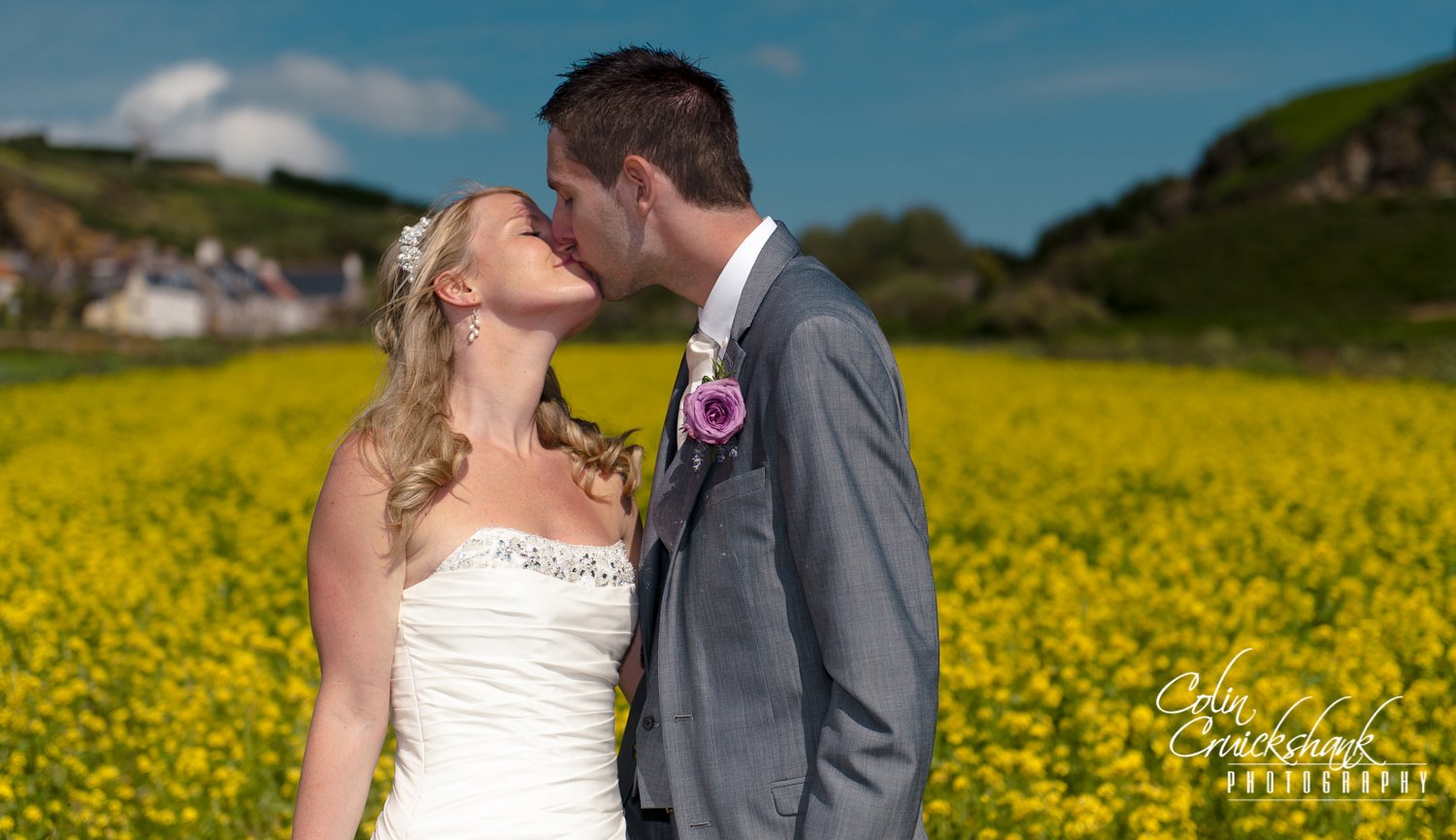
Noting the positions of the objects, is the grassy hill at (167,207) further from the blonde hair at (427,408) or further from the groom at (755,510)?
the groom at (755,510)

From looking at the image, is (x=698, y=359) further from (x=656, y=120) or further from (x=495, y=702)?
(x=495, y=702)

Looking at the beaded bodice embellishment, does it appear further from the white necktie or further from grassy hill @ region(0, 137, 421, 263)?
grassy hill @ region(0, 137, 421, 263)

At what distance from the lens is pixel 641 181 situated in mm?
2256

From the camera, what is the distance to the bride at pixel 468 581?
2549 mm

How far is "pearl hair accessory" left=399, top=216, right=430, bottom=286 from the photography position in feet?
9.33

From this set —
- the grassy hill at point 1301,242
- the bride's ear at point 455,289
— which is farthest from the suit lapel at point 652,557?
the grassy hill at point 1301,242

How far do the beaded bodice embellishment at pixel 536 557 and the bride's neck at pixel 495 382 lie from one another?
0.26 metres

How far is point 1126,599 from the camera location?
642 cm

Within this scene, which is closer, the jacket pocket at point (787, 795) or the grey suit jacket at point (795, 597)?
the grey suit jacket at point (795, 597)

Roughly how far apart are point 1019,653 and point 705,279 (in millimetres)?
3654

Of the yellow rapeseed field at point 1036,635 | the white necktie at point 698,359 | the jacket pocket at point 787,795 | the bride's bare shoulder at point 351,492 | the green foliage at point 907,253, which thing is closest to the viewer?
the jacket pocket at point 787,795

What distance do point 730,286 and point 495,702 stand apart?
40.6 inches

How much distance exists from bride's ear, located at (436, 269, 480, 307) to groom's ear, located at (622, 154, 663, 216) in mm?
646

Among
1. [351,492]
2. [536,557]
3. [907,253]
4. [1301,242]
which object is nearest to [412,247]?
[351,492]
